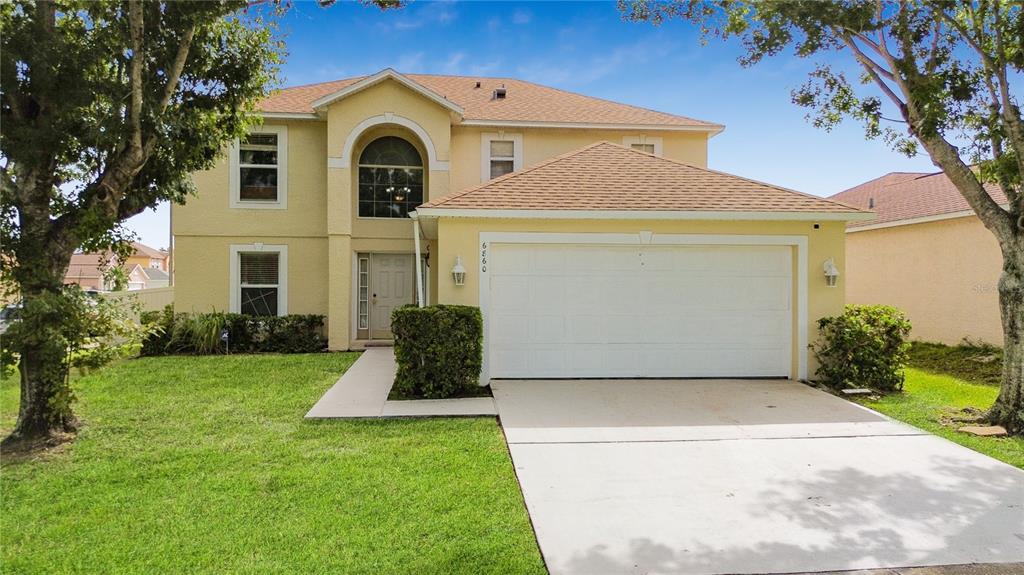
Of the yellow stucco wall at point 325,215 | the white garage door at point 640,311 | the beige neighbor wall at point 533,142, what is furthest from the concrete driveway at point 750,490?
the beige neighbor wall at point 533,142

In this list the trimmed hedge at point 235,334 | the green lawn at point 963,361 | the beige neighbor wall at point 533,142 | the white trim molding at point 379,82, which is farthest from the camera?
the beige neighbor wall at point 533,142

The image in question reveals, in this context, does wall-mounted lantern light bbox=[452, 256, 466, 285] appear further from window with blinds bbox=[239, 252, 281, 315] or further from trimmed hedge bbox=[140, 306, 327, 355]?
window with blinds bbox=[239, 252, 281, 315]

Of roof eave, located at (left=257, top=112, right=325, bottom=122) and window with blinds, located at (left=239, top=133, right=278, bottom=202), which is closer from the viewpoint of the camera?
roof eave, located at (left=257, top=112, right=325, bottom=122)

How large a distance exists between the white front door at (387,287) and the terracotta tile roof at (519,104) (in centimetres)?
404

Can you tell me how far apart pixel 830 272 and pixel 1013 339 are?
261cm

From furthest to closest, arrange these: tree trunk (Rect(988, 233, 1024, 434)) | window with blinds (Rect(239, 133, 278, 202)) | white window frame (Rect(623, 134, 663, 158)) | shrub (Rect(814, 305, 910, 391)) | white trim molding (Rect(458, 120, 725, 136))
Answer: white window frame (Rect(623, 134, 663, 158))
white trim molding (Rect(458, 120, 725, 136))
window with blinds (Rect(239, 133, 278, 202))
shrub (Rect(814, 305, 910, 391))
tree trunk (Rect(988, 233, 1024, 434))

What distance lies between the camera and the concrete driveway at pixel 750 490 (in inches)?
140

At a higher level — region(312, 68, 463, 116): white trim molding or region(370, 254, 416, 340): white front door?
region(312, 68, 463, 116): white trim molding

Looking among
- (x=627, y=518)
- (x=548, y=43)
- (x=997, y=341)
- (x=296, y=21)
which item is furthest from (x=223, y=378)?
(x=997, y=341)

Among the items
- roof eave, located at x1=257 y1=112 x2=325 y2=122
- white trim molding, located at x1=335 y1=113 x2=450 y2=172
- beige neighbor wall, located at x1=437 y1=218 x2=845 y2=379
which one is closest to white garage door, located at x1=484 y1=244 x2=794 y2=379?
beige neighbor wall, located at x1=437 y1=218 x2=845 y2=379

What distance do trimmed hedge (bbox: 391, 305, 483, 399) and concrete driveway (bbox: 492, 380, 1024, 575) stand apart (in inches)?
36.3

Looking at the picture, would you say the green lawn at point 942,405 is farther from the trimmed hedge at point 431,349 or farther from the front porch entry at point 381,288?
the front porch entry at point 381,288

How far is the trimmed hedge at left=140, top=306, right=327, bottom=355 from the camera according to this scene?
12430 mm

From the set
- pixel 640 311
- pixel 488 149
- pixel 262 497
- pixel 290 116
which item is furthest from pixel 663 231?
pixel 290 116
